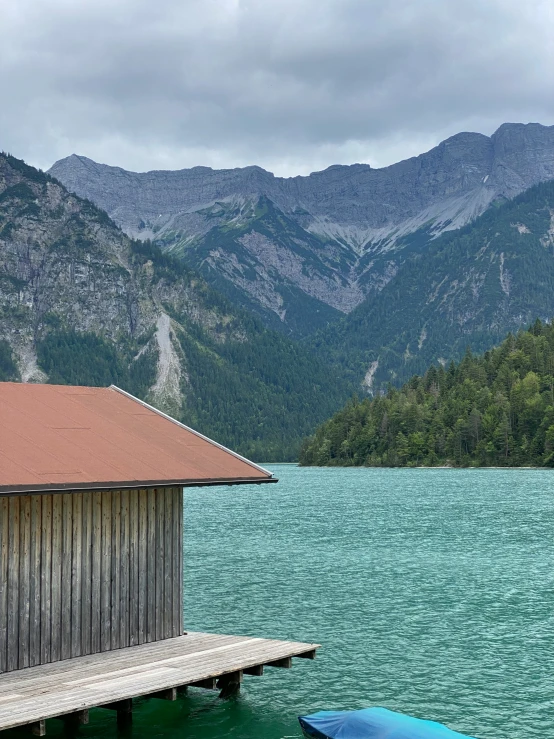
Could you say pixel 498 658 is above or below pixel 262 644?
below

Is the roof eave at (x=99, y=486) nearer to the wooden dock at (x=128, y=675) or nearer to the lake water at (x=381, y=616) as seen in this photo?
the wooden dock at (x=128, y=675)

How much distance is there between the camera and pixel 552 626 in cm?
3788

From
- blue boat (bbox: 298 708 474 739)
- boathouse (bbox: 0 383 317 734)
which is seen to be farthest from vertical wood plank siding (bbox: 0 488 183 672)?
blue boat (bbox: 298 708 474 739)

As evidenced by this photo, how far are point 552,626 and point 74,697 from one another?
78.4 ft

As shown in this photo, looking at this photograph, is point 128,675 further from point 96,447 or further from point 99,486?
point 96,447

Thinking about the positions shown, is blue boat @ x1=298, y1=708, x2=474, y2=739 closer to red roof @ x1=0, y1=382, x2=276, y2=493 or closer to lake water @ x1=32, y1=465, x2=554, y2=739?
lake water @ x1=32, y1=465, x2=554, y2=739

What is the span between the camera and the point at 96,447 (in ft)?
78.6

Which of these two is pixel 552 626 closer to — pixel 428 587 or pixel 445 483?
pixel 428 587

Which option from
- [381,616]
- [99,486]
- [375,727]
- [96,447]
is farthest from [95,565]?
[381,616]

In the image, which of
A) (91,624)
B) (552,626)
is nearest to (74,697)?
(91,624)

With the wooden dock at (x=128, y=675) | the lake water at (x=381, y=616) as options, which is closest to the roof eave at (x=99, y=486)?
the wooden dock at (x=128, y=675)

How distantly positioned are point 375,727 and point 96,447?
982 cm

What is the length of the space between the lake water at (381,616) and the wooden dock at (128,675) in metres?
1.40

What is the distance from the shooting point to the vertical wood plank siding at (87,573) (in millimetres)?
21062
